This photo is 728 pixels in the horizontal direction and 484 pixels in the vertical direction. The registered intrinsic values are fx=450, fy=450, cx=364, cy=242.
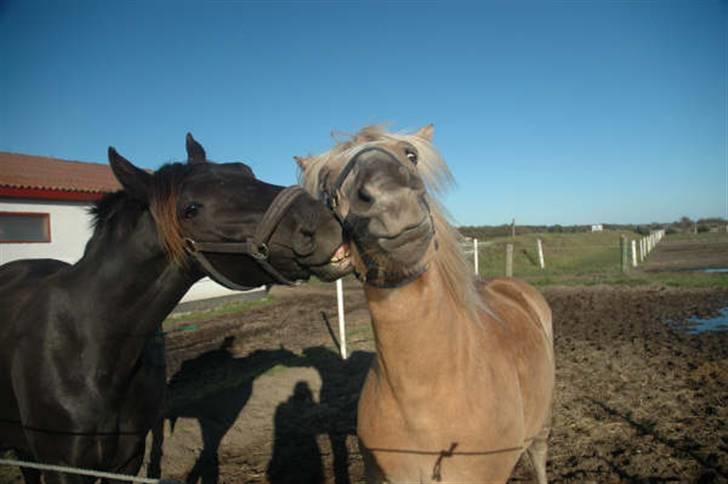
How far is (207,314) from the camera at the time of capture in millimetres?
12859

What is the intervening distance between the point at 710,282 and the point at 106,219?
16.9 metres

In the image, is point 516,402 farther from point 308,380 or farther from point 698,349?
point 698,349

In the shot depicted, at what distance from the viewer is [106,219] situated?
233 cm

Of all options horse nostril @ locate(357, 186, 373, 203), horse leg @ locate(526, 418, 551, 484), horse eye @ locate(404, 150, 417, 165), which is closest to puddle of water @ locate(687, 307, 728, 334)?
horse leg @ locate(526, 418, 551, 484)

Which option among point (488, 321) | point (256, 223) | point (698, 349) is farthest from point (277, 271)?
point (698, 349)

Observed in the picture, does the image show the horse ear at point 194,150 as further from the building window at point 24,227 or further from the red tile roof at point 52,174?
the building window at point 24,227

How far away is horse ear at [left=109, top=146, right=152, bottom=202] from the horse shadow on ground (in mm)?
2332

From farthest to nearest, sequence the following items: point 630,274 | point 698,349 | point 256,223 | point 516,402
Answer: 1. point 630,274
2. point 698,349
3. point 516,402
4. point 256,223

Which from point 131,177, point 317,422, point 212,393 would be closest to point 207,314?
point 212,393

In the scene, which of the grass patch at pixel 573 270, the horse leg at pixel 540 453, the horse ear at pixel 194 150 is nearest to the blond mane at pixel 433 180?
the horse ear at pixel 194 150

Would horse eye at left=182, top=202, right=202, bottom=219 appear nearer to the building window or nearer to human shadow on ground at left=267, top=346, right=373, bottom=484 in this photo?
human shadow on ground at left=267, top=346, right=373, bottom=484

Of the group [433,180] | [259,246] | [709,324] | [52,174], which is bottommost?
[709,324]

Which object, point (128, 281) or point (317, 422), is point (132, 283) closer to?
point (128, 281)

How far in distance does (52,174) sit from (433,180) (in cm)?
1524
